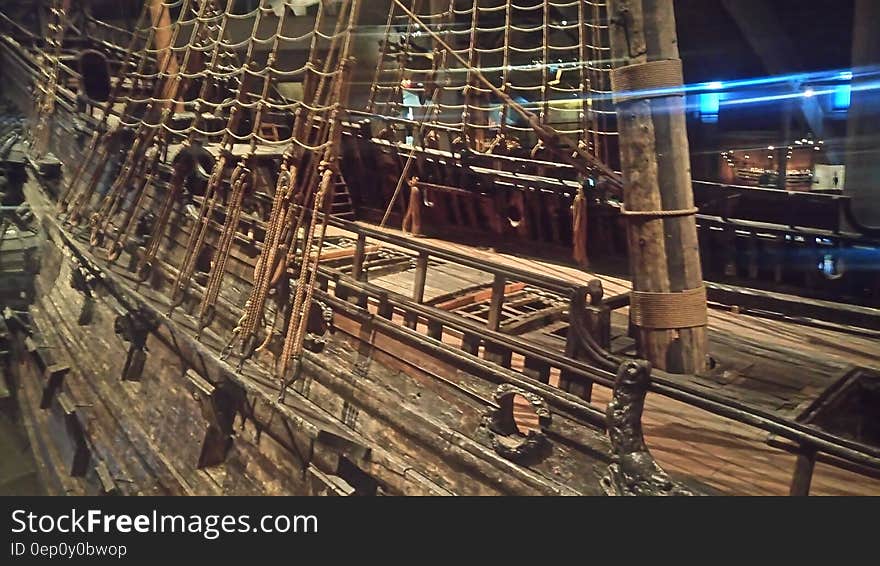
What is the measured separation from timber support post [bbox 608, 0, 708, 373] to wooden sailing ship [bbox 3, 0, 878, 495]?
0.14m

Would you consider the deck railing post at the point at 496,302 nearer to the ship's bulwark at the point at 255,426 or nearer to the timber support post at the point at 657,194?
the ship's bulwark at the point at 255,426

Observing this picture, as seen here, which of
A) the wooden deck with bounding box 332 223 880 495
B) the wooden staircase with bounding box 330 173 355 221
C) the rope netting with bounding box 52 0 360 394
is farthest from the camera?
the wooden staircase with bounding box 330 173 355 221

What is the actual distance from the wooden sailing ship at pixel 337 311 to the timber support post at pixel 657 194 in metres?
0.14

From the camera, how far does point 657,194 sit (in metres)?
2.04

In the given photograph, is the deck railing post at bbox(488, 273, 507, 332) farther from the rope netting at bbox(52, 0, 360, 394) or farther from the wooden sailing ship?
the rope netting at bbox(52, 0, 360, 394)

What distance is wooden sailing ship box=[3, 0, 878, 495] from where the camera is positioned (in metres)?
1.84

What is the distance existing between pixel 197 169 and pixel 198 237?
593mm

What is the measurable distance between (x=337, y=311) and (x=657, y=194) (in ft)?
4.23

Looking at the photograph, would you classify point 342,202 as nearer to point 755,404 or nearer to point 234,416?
point 234,416

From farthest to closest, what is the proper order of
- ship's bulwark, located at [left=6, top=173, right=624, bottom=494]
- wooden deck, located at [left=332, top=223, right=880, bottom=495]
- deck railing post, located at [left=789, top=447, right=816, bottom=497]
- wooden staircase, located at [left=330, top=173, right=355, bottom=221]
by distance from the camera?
1. wooden staircase, located at [left=330, top=173, right=355, bottom=221]
2. ship's bulwark, located at [left=6, top=173, right=624, bottom=494]
3. wooden deck, located at [left=332, top=223, right=880, bottom=495]
4. deck railing post, located at [left=789, top=447, right=816, bottom=497]

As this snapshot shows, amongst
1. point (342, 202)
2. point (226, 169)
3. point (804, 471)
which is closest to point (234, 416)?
point (226, 169)

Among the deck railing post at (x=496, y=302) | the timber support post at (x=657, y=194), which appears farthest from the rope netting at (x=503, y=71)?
the deck railing post at (x=496, y=302)

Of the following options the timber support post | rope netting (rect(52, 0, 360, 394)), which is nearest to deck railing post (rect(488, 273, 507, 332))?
the timber support post
